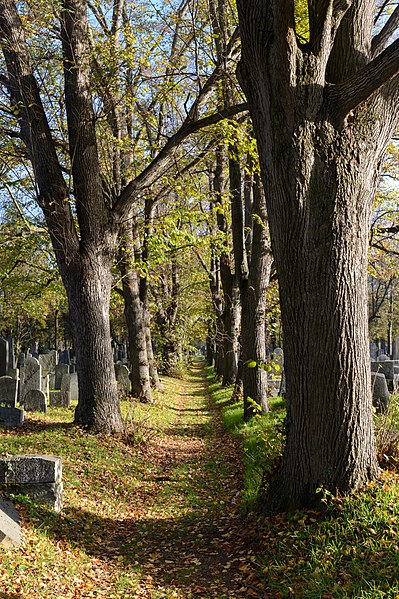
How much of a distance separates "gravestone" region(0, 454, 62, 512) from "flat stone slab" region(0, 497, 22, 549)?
0.47 meters

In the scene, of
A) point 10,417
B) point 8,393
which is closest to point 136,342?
point 8,393

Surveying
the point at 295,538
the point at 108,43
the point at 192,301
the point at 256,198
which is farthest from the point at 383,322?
the point at 295,538

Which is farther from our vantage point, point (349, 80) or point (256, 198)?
point (256, 198)

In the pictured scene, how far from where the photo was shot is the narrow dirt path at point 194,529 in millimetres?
5113

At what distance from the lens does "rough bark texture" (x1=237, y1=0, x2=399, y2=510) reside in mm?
5297

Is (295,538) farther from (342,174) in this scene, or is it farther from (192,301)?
(192,301)

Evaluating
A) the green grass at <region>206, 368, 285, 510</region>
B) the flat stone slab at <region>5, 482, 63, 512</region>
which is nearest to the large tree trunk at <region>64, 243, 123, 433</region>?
the green grass at <region>206, 368, 285, 510</region>

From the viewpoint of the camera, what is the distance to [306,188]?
5371mm

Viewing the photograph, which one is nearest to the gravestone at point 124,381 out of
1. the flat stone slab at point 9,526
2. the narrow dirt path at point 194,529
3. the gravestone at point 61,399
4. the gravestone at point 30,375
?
the gravestone at point 61,399

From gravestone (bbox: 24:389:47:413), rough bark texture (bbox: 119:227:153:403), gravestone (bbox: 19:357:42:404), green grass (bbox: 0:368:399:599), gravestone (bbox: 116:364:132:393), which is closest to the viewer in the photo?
green grass (bbox: 0:368:399:599)

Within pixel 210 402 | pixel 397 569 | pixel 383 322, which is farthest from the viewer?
pixel 383 322

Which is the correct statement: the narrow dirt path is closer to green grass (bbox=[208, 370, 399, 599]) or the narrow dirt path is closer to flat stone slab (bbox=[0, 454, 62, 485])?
green grass (bbox=[208, 370, 399, 599])

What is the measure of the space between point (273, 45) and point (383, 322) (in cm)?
4677

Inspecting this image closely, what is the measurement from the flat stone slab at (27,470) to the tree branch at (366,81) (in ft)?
16.5
